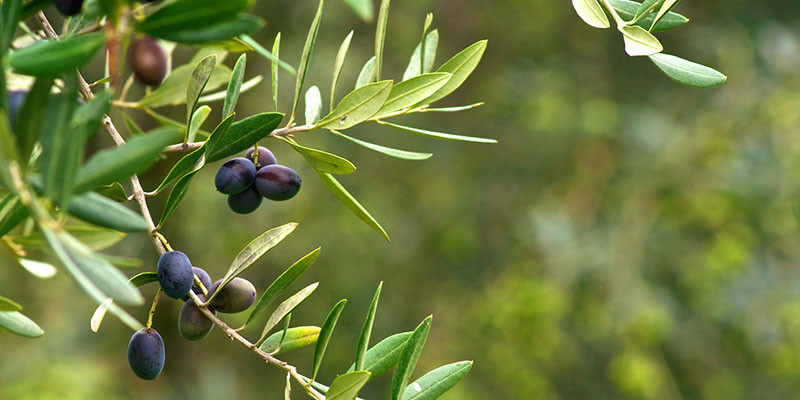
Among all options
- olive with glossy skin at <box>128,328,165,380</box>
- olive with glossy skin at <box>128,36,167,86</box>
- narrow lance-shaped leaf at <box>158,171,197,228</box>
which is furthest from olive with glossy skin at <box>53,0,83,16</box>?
olive with glossy skin at <box>128,328,165,380</box>

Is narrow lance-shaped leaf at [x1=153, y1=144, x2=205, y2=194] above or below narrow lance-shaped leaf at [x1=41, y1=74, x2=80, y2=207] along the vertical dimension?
below

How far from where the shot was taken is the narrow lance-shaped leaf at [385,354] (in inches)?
18.7

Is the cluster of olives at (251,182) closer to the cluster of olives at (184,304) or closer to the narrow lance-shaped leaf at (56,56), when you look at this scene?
the cluster of olives at (184,304)

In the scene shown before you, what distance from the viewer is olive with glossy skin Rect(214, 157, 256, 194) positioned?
1.74 ft

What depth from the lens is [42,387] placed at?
234cm

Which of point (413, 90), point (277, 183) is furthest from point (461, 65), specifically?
point (277, 183)

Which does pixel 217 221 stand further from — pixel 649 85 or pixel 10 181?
pixel 10 181

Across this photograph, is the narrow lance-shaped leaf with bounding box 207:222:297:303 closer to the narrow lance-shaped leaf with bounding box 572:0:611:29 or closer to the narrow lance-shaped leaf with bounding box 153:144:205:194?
the narrow lance-shaped leaf with bounding box 153:144:205:194

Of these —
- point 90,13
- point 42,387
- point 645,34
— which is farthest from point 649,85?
point 90,13

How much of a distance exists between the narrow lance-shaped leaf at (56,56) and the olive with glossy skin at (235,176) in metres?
0.25

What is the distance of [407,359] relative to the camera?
0.44m

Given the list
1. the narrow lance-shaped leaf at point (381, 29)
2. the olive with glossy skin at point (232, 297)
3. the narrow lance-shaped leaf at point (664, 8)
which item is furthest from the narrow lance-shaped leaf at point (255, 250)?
the narrow lance-shaped leaf at point (664, 8)

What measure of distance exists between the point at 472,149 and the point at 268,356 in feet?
8.54

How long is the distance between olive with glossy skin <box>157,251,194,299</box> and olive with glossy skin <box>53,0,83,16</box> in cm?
16
